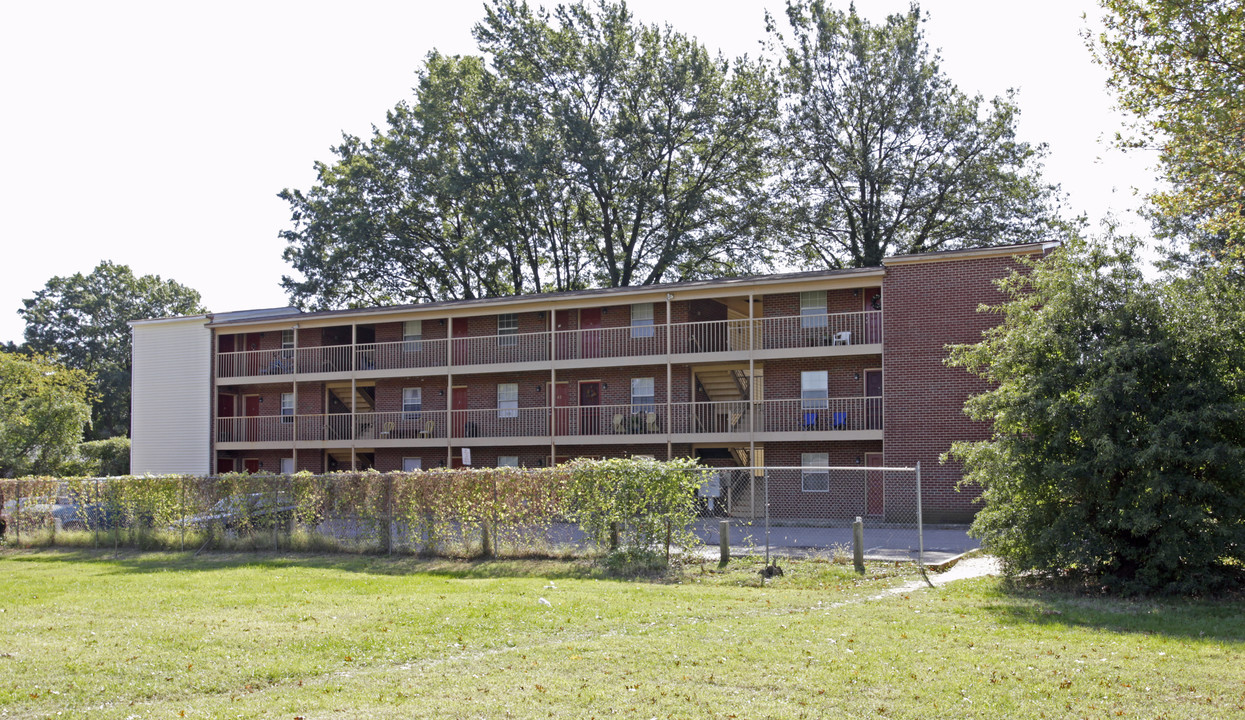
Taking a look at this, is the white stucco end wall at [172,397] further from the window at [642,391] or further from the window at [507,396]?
the window at [642,391]

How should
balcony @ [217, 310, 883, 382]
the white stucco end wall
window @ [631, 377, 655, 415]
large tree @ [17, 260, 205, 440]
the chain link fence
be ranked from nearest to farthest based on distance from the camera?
1. the chain link fence
2. balcony @ [217, 310, 883, 382]
3. window @ [631, 377, 655, 415]
4. the white stucco end wall
5. large tree @ [17, 260, 205, 440]

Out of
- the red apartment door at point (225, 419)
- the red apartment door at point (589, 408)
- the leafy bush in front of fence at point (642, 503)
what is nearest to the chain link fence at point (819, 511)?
the leafy bush in front of fence at point (642, 503)

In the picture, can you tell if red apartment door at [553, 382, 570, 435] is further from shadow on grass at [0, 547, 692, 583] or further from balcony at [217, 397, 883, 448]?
shadow on grass at [0, 547, 692, 583]

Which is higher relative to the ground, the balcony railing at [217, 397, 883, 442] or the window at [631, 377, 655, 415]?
the window at [631, 377, 655, 415]

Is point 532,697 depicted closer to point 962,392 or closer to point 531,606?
point 531,606

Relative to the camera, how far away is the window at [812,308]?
101 ft

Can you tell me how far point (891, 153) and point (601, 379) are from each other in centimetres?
Answer: 1784

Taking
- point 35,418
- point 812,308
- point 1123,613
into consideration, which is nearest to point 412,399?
point 812,308

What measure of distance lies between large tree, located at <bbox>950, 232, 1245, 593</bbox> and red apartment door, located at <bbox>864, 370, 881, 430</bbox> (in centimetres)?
1361

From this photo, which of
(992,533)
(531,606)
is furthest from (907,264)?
(531,606)

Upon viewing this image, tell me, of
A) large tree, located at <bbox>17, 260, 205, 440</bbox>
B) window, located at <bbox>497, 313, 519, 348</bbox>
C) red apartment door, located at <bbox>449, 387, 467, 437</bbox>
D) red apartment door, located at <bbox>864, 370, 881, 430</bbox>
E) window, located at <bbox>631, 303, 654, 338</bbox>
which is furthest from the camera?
large tree, located at <bbox>17, 260, 205, 440</bbox>

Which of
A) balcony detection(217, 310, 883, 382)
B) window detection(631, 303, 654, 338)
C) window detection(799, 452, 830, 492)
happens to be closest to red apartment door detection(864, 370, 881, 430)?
balcony detection(217, 310, 883, 382)

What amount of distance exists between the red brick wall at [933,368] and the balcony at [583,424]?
1.09 m

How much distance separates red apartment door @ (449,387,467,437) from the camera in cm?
3434
